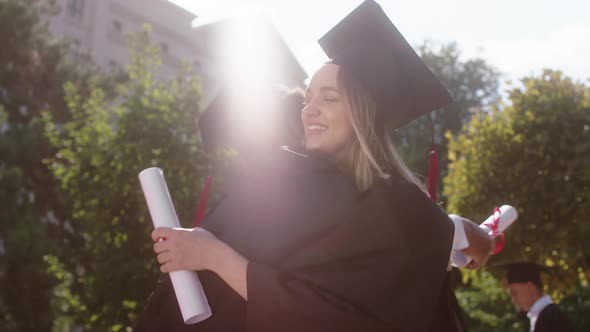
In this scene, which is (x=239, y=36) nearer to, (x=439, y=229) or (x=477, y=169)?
(x=477, y=169)

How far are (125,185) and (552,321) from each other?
19.9ft

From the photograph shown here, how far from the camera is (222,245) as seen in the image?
78.9 inches

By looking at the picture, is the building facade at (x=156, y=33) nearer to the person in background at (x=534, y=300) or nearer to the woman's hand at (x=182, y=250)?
the person in background at (x=534, y=300)

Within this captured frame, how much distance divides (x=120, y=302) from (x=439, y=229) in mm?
7862

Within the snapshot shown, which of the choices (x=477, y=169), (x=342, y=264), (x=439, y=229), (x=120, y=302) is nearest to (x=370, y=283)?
(x=342, y=264)

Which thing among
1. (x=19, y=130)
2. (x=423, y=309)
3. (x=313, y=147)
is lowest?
(x=423, y=309)

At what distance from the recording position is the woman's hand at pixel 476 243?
7.80 ft

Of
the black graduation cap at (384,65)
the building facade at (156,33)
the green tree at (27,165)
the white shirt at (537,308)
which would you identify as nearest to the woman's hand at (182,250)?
the black graduation cap at (384,65)

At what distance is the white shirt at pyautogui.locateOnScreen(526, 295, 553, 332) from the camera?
661 cm

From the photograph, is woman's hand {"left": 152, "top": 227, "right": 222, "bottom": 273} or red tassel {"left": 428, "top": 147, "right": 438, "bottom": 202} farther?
red tassel {"left": 428, "top": 147, "right": 438, "bottom": 202}

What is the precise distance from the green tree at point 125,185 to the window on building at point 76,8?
23280mm

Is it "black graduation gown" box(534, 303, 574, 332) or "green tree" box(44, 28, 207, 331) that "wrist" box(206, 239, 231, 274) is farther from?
"green tree" box(44, 28, 207, 331)

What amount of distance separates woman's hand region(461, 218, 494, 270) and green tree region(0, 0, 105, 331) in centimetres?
1467

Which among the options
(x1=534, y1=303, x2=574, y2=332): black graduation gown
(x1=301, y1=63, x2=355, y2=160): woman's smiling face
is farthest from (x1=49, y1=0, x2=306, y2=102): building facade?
(x1=301, y1=63, x2=355, y2=160): woman's smiling face
